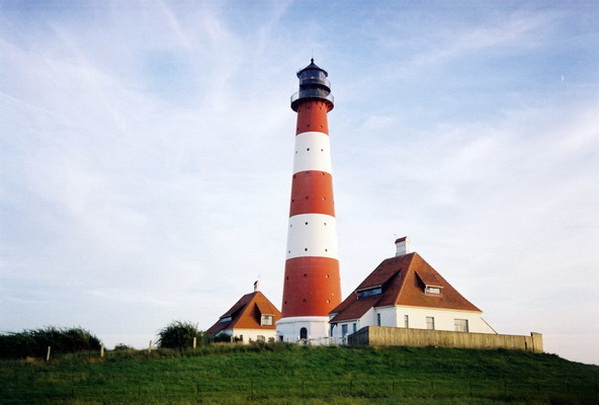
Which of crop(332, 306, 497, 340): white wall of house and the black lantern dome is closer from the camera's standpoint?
crop(332, 306, 497, 340): white wall of house

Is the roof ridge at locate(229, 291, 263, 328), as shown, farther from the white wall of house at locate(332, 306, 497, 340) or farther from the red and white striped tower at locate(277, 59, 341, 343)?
the white wall of house at locate(332, 306, 497, 340)

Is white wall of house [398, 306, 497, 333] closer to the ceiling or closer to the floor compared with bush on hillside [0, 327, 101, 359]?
closer to the ceiling

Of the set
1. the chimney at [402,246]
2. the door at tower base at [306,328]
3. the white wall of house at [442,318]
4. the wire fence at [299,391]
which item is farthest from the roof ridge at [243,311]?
the wire fence at [299,391]

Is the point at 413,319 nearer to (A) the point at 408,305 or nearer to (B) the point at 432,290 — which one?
(A) the point at 408,305

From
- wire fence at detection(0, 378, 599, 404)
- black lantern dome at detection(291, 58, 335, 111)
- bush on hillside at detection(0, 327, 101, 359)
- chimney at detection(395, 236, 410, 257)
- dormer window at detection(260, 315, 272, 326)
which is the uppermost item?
black lantern dome at detection(291, 58, 335, 111)

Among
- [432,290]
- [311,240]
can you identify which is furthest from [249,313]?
[432,290]

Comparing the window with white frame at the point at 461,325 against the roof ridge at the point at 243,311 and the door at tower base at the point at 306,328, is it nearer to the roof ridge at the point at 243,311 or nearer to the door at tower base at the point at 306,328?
the door at tower base at the point at 306,328

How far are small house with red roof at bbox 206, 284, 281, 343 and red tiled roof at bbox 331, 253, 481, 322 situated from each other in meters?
12.5

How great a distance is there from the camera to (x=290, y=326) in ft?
149

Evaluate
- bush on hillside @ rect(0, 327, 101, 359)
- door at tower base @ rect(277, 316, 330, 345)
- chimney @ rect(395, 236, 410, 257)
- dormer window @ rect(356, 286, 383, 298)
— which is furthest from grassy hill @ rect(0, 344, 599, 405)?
chimney @ rect(395, 236, 410, 257)

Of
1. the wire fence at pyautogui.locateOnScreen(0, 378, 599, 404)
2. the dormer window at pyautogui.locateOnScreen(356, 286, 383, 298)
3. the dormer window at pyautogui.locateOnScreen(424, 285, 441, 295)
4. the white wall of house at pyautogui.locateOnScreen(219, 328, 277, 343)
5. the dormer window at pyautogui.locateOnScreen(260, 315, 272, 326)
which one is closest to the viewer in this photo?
the wire fence at pyautogui.locateOnScreen(0, 378, 599, 404)

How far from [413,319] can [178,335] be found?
Result: 1669 centimetres

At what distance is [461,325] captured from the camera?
41.8 metres

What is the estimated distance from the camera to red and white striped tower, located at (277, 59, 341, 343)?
147ft
